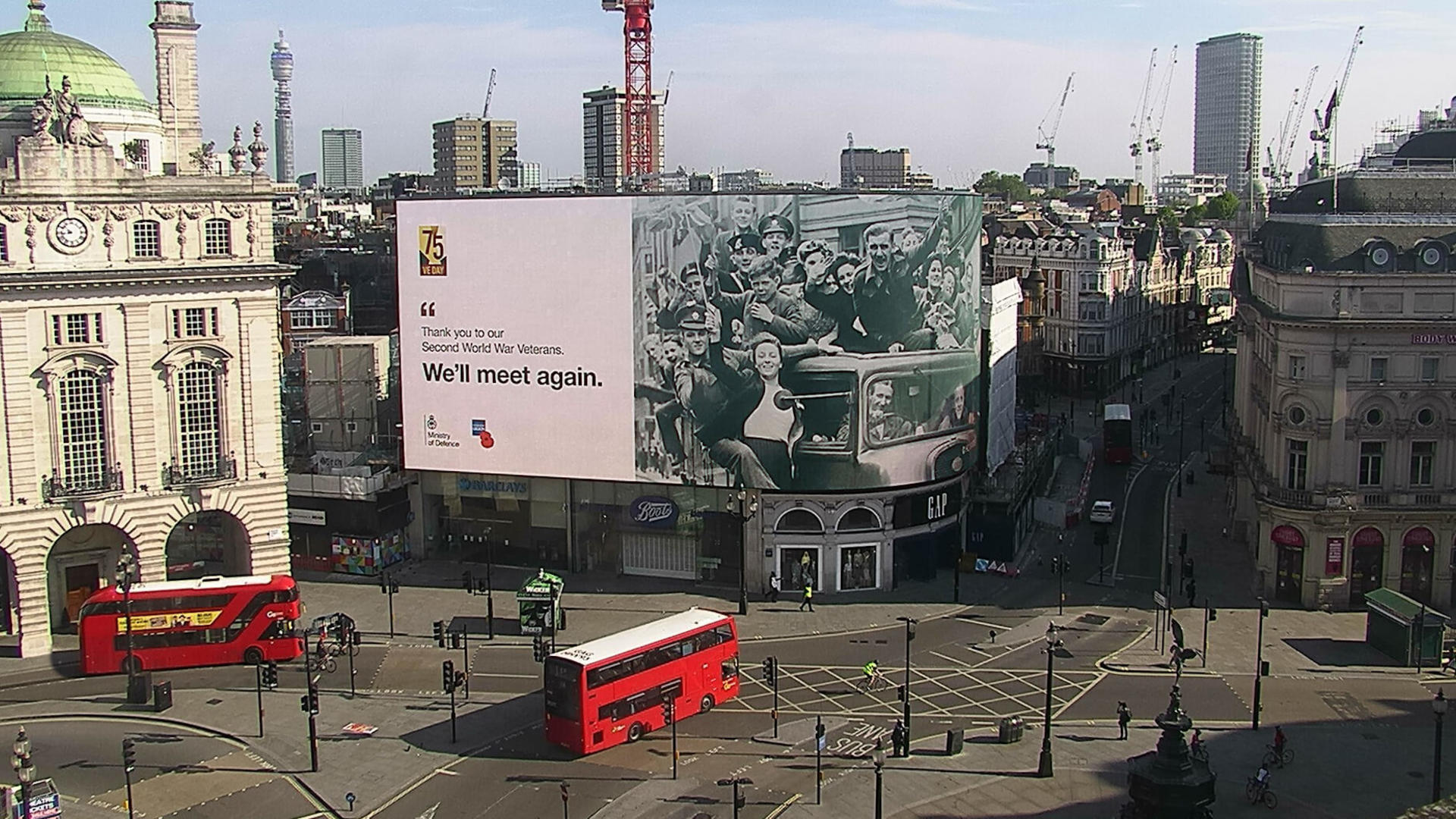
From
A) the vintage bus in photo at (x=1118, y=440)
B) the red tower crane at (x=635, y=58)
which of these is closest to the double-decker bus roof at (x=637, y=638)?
the vintage bus in photo at (x=1118, y=440)

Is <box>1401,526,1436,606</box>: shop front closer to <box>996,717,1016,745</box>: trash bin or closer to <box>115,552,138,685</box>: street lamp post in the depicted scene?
<box>996,717,1016,745</box>: trash bin

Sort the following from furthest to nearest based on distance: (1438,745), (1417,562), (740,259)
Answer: (740,259) < (1417,562) < (1438,745)

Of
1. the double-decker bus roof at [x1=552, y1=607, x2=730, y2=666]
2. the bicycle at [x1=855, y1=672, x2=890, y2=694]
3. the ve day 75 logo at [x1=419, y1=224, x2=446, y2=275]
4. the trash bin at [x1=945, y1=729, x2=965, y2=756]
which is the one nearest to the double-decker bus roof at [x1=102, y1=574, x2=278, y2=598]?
the double-decker bus roof at [x1=552, y1=607, x2=730, y2=666]

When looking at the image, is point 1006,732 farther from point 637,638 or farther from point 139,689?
point 139,689

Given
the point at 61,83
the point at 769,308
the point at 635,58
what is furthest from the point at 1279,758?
the point at 635,58

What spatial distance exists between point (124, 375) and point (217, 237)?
25.6 feet

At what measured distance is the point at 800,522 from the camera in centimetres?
7675

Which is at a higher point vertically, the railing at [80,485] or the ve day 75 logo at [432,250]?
the ve day 75 logo at [432,250]

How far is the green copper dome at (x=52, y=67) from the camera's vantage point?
80312 mm

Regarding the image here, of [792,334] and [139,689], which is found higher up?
[792,334]

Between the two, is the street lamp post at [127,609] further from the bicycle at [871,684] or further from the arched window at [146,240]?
the bicycle at [871,684]

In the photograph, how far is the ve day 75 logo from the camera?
259 ft

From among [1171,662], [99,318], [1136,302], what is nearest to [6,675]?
[99,318]

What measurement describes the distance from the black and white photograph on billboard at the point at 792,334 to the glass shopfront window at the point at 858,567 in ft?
12.1
